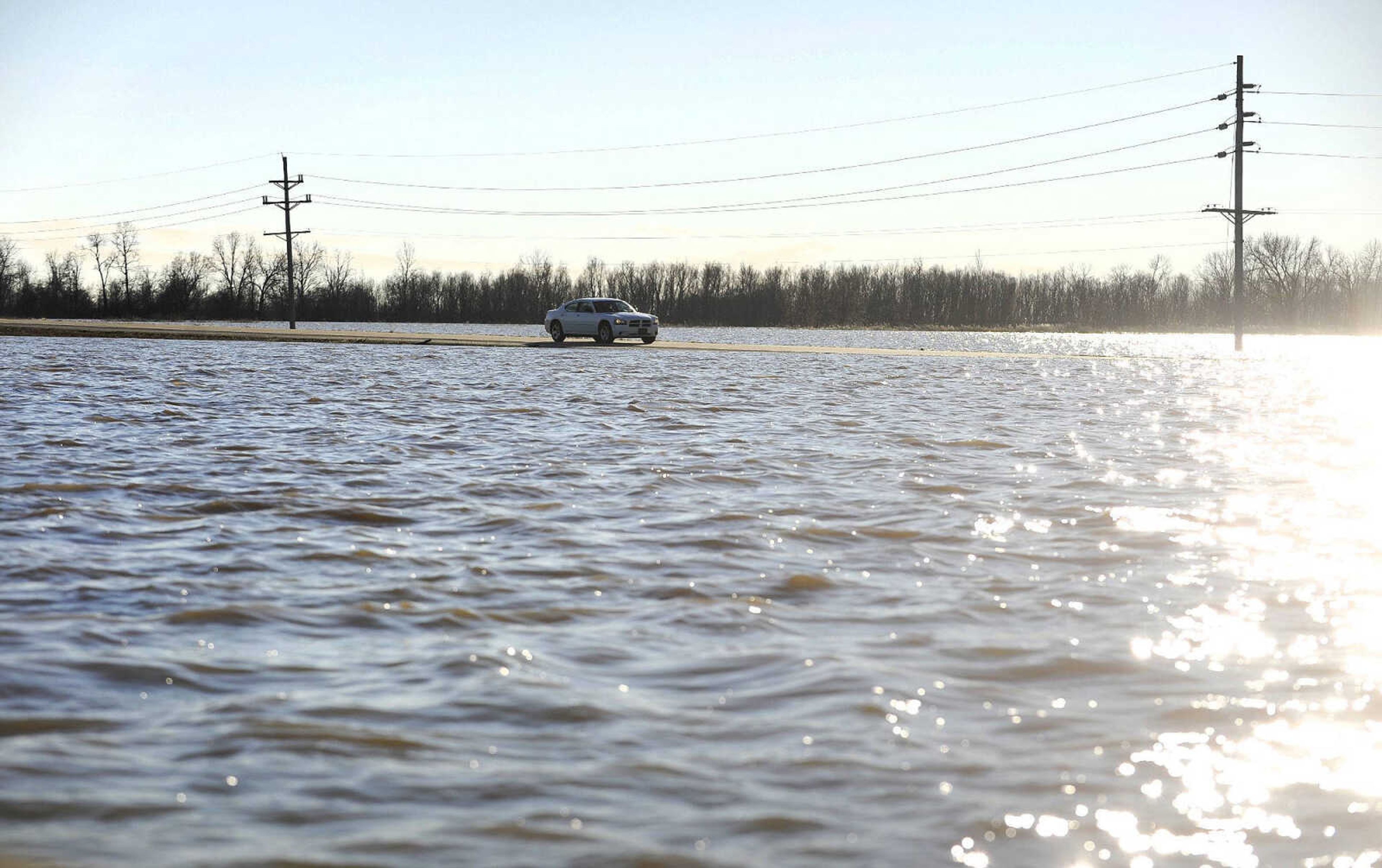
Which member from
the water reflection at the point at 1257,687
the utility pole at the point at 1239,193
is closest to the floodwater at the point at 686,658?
the water reflection at the point at 1257,687

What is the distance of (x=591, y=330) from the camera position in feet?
168

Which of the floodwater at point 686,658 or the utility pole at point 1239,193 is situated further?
the utility pole at point 1239,193

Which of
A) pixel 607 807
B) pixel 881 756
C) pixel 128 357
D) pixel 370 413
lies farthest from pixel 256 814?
pixel 128 357

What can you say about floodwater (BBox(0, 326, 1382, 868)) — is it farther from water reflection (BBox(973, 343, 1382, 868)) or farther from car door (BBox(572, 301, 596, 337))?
car door (BBox(572, 301, 596, 337))

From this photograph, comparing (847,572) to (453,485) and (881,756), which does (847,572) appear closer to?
(881,756)

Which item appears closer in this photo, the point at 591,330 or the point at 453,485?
the point at 453,485

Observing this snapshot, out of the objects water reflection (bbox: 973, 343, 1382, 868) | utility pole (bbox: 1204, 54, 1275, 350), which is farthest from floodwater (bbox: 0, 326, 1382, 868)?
utility pole (bbox: 1204, 54, 1275, 350)

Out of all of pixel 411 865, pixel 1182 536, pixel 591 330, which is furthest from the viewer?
pixel 591 330

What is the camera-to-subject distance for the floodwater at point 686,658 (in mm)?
3637

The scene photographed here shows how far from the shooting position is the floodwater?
143 inches

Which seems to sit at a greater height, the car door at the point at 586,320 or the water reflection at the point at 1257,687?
the car door at the point at 586,320

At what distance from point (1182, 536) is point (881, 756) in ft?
17.1

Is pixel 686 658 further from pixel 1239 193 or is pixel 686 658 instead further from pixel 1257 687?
pixel 1239 193

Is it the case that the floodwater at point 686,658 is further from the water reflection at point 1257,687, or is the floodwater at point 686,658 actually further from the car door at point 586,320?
the car door at point 586,320
